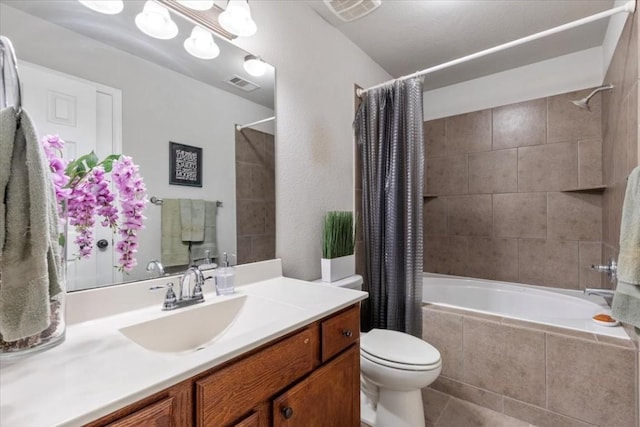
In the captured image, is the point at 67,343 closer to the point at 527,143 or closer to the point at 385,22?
the point at 385,22

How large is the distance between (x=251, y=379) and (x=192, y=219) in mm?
748

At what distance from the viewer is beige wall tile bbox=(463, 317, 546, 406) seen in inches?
62.3

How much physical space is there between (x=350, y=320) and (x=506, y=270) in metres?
2.08

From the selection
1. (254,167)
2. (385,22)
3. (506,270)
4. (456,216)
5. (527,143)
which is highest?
(385,22)

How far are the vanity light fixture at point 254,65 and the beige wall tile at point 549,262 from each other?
8.00 ft

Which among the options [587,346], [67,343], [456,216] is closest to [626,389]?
[587,346]

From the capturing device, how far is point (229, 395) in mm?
718

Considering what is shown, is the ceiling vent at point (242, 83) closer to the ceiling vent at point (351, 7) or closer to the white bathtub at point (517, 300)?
the ceiling vent at point (351, 7)

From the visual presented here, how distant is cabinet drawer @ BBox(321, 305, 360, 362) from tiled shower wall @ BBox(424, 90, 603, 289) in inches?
79.4

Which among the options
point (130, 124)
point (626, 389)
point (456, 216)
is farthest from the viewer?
point (456, 216)

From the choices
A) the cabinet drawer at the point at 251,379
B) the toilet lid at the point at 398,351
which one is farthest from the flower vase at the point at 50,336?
the toilet lid at the point at 398,351

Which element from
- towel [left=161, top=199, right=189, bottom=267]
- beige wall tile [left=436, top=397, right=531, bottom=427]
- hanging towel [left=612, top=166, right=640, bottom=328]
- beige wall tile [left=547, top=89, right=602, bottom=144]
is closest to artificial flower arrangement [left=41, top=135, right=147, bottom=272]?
towel [left=161, top=199, right=189, bottom=267]

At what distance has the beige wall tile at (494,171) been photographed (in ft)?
8.39

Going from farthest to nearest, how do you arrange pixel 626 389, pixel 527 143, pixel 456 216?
pixel 456 216 < pixel 527 143 < pixel 626 389
